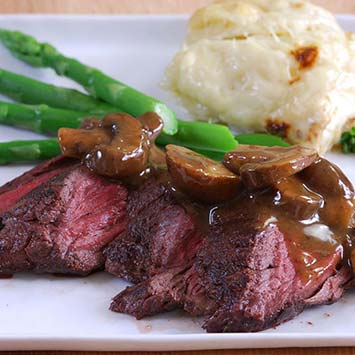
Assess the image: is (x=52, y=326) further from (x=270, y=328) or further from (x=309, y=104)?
(x=309, y=104)

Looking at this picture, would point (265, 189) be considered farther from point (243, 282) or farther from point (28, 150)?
point (28, 150)

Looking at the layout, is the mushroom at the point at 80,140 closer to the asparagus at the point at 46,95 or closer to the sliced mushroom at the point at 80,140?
the sliced mushroom at the point at 80,140

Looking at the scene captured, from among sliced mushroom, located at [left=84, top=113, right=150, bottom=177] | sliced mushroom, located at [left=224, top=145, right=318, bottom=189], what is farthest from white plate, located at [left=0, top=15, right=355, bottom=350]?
sliced mushroom, located at [left=224, top=145, right=318, bottom=189]

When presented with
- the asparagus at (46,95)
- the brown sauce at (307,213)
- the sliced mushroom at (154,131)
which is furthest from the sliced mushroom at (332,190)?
the asparagus at (46,95)

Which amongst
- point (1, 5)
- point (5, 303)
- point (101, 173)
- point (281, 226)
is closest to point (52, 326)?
point (5, 303)

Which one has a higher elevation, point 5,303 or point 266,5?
point 266,5

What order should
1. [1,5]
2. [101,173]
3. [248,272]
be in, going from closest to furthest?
[248,272] → [101,173] → [1,5]
